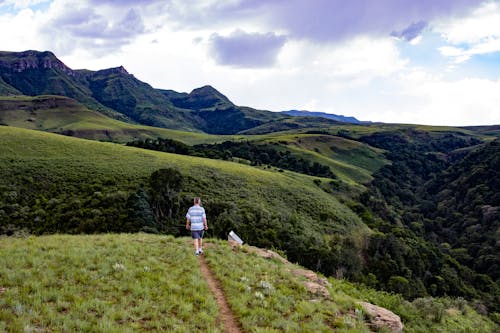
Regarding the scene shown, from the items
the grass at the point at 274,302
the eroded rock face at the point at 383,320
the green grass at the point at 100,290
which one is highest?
the green grass at the point at 100,290

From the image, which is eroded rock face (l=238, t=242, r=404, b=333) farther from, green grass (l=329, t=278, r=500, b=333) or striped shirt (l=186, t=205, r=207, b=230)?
striped shirt (l=186, t=205, r=207, b=230)

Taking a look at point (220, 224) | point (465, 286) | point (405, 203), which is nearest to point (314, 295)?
point (220, 224)

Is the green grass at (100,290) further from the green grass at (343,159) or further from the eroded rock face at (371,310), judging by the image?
the green grass at (343,159)

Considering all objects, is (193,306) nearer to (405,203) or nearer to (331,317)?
(331,317)

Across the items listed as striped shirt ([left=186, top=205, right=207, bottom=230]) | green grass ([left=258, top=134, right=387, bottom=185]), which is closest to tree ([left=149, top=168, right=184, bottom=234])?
striped shirt ([left=186, top=205, right=207, bottom=230])

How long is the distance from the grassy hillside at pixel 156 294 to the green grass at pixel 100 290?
28 mm

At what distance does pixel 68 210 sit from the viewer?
48531mm

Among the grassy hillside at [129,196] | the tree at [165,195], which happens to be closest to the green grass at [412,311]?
the grassy hillside at [129,196]

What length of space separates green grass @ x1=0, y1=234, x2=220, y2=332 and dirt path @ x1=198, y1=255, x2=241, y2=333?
0.30 m

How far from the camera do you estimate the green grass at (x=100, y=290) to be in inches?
356

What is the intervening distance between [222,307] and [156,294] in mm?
2186

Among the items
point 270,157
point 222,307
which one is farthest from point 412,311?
point 270,157

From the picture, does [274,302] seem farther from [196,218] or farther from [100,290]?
[196,218]

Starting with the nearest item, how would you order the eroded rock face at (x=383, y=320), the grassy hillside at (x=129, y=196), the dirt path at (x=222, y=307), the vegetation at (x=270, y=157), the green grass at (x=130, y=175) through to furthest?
the dirt path at (x=222, y=307), the eroded rock face at (x=383, y=320), the grassy hillside at (x=129, y=196), the green grass at (x=130, y=175), the vegetation at (x=270, y=157)
